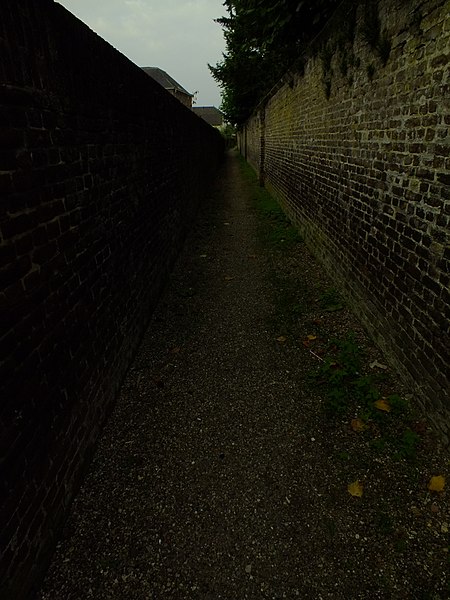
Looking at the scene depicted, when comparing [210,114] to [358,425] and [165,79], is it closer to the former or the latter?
[165,79]

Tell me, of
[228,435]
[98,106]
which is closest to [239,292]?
[228,435]

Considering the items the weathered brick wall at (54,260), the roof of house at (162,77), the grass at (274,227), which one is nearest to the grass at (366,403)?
the weathered brick wall at (54,260)

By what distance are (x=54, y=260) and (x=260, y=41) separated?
394 inches

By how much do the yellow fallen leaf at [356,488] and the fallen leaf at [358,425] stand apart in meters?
0.49

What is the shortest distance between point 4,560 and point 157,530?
2.75 ft

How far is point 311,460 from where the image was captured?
258cm

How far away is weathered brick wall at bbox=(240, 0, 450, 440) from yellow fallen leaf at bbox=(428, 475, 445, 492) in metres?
0.35

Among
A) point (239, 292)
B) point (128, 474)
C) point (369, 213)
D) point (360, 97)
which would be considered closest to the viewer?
point (128, 474)

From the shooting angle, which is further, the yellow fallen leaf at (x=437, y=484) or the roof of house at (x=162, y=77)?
the roof of house at (x=162, y=77)

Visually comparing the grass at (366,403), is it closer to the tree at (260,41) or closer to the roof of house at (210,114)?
the tree at (260,41)

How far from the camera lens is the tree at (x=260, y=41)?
6.86 meters

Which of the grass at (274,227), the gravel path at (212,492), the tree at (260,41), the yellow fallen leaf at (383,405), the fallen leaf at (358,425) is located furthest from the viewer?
the grass at (274,227)

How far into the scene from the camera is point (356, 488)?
93.1 inches

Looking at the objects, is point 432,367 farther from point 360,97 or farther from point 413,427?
point 360,97
